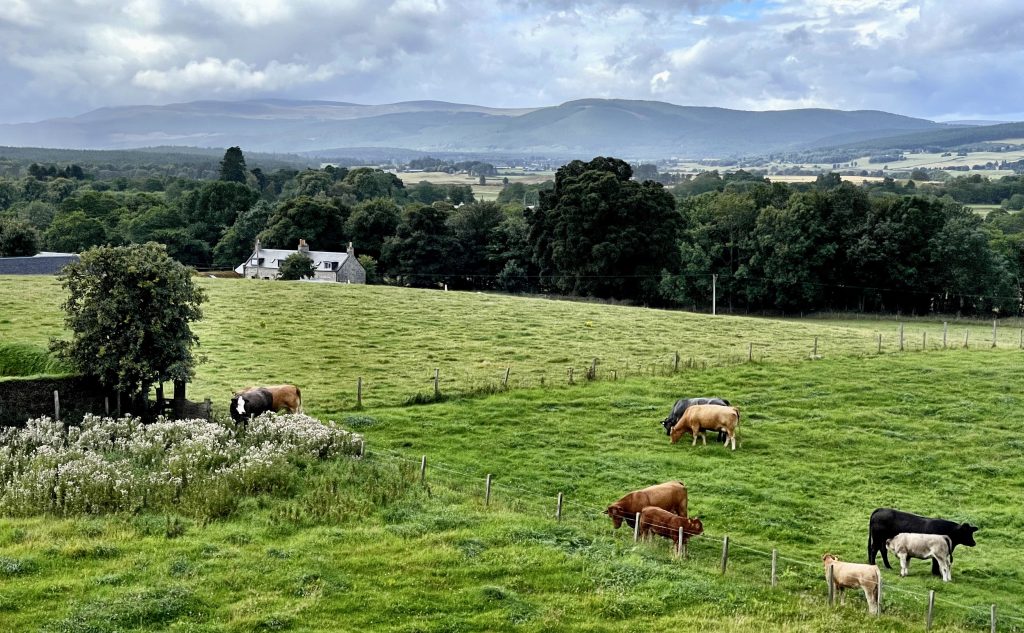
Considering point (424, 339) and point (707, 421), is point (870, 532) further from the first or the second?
point (424, 339)

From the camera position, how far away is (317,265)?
82562mm

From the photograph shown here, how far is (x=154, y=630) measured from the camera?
14.1 m

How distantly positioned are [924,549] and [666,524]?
524 cm

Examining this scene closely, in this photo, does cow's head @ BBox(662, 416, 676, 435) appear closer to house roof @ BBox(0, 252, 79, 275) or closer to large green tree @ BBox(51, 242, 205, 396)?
large green tree @ BBox(51, 242, 205, 396)

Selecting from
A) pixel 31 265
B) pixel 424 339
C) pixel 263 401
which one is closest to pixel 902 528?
pixel 263 401

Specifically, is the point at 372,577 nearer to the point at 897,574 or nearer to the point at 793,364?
the point at 897,574

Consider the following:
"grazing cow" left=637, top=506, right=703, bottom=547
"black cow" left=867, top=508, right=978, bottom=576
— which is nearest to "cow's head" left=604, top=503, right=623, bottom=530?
"grazing cow" left=637, top=506, right=703, bottom=547

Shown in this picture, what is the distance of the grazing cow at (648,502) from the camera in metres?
20.6

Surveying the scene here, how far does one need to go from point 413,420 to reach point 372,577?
12.5m

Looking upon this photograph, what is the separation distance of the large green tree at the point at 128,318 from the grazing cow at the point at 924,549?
20.1m

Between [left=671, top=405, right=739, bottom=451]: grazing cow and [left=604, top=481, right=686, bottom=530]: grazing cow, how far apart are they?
647cm

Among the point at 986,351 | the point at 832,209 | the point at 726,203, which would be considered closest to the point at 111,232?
the point at 726,203

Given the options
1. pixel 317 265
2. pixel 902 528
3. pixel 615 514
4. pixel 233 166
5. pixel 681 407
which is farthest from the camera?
pixel 233 166

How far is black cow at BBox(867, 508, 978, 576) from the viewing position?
63.6 ft
